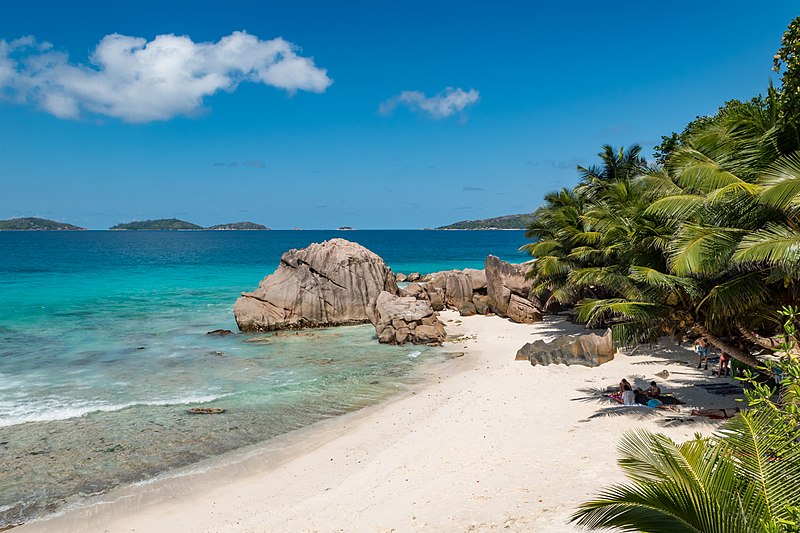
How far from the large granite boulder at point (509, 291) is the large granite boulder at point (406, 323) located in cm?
689

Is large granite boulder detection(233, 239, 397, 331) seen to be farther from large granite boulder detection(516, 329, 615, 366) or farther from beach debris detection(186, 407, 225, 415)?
beach debris detection(186, 407, 225, 415)

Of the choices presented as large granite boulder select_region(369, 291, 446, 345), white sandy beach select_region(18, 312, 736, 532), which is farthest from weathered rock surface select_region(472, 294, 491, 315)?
white sandy beach select_region(18, 312, 736, 532)

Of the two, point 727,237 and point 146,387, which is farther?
point 146,387

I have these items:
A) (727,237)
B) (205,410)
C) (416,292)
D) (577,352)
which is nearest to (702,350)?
(577,352)

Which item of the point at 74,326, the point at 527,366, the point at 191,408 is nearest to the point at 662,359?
the point at 527,366

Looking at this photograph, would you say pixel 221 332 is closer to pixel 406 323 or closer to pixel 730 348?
pixel 406 323

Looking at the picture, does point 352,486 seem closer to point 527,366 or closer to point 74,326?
point 527,366

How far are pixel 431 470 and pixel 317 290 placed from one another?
24510mm

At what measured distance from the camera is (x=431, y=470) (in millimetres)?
12031

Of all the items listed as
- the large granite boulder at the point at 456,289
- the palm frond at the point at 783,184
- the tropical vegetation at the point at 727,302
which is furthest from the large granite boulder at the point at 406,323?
the palm frond at the point at 783,184

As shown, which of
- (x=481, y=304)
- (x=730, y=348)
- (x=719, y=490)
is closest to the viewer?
(x=719, y=490)

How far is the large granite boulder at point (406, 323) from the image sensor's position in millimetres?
28844

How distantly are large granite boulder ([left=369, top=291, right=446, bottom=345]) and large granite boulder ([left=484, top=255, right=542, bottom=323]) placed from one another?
689 centimetres

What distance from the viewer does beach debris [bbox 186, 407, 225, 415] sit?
17.9m
